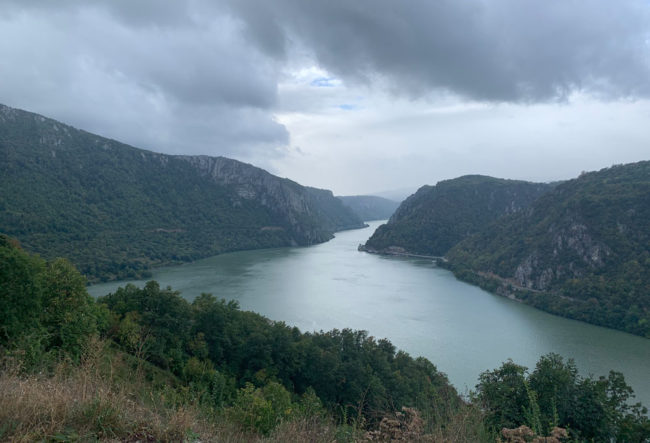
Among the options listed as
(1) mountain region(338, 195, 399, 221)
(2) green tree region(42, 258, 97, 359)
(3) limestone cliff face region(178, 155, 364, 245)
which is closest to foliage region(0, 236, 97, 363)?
(2) green tree region(42, 258, 97, 359)

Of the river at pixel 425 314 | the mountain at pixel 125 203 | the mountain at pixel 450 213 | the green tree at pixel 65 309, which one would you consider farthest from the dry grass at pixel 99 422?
the mountain at pixel 450 213

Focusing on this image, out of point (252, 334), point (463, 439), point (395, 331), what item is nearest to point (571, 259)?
point (395, 331)

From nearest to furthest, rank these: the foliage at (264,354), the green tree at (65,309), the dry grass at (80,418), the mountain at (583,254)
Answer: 1. the dry grass at (80,418)
2. the green tree at (65,309)
3. the foliage at (264,354)
4. the mountain at (583,254)

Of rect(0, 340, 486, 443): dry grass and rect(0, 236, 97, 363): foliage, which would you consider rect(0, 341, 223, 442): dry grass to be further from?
rect(0, 236, 97, 363): foliage

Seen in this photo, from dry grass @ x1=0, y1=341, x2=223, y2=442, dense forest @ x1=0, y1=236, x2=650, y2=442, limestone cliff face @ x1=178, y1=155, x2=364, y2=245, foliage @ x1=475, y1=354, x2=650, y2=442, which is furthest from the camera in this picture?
limestone cliff face @ x1=178, y1=155, x2=364, y2=245

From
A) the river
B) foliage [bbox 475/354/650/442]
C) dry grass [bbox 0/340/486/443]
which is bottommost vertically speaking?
the river

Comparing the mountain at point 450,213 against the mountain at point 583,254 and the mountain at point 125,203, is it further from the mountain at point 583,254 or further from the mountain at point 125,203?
the mountain at point 125,203

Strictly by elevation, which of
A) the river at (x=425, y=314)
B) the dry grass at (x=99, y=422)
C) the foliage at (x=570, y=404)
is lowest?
the river at (x=425, y=314)
